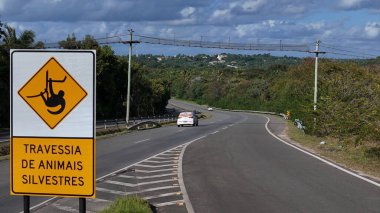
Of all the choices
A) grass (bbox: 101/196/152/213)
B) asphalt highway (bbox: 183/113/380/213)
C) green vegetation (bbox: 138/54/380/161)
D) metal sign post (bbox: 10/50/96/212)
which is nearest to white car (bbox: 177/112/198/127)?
green vegetation (bbox: 138/54/380/161)

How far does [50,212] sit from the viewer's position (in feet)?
36.5

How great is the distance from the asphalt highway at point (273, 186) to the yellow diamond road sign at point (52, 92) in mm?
6427

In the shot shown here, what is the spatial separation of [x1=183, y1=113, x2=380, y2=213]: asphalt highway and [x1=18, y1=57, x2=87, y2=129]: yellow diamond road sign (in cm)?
643

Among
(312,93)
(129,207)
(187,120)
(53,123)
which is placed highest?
(53,123)

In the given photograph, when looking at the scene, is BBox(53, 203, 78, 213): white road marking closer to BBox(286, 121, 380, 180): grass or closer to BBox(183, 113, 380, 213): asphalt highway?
BBox(183, 113, 380, 213): asphalt highway

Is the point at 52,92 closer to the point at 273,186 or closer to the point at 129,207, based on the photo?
the point at 129,207

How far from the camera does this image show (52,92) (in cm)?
495

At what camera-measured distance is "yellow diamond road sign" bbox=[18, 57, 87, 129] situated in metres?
4.92

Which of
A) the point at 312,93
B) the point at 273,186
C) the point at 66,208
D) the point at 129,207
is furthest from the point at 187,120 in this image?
the point at 129,207

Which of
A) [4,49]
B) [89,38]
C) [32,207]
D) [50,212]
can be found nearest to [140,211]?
[50,212]

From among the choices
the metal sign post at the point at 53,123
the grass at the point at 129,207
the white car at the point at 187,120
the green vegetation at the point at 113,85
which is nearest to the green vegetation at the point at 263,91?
the green vegetation at the point at 113,85

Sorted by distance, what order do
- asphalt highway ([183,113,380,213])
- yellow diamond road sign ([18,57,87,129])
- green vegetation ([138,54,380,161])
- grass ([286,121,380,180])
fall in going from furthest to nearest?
1. green vegetation ([138,54,380,161])
2. grass ([286,121,380,180])
3. asphalt highway ([183,113,380,213])
4. yellow diamond road sign ([18,57,87,129])

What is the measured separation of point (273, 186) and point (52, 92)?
391 inches

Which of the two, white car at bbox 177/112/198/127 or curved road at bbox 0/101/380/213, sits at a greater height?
curved road at bbox 0/101/380/213
